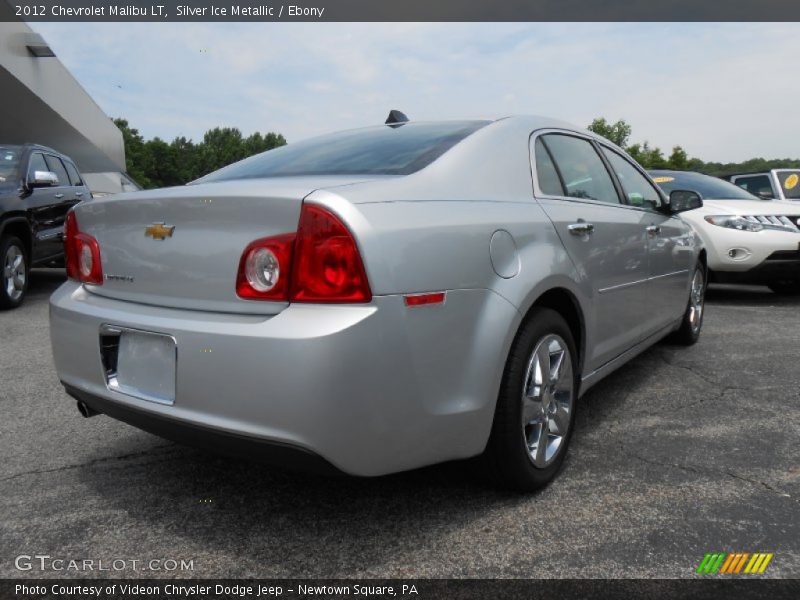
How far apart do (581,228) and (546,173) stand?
0.92ft

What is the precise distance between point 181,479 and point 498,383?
1.34 metres

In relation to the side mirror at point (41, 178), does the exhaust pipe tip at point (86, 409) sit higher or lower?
lower

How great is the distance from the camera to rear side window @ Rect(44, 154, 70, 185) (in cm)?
802

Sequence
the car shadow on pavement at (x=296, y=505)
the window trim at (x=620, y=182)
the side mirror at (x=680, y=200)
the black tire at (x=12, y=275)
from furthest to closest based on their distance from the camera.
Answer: the black tire at (x=12, y=275)
the side mirror at (x=680, y=200)
the window trim at (x=620, y=182)
the car shadow on pavement at (x=296, y=505)

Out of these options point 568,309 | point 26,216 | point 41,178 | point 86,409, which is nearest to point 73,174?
point 26,216

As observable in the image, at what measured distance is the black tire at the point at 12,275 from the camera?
6586 mm

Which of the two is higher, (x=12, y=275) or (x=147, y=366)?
(x=147, y=366)

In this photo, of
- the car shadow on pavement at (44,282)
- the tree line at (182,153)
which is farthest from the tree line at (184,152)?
the car shadow on pavement at (44,282)

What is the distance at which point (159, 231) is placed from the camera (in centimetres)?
217

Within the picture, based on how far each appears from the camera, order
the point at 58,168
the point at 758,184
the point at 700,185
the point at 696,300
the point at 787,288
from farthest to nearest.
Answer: the point at 758,184, the point at 58,168, the point at 787,288, the point at 700,185, the point at 696,300

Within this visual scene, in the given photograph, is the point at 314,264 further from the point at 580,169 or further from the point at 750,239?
the point at 750,239

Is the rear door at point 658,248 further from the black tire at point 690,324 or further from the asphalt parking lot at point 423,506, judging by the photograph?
the asphalt parking lot at point 423,506

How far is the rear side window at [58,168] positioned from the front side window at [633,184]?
22.5 feet

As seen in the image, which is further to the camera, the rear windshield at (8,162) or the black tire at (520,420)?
the rear windshield at (8,162)
